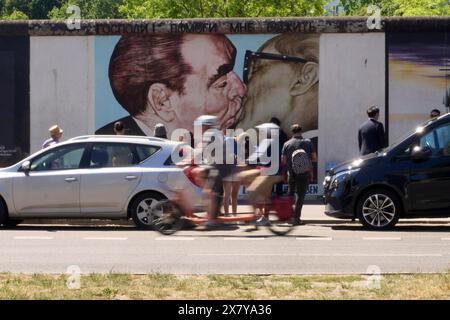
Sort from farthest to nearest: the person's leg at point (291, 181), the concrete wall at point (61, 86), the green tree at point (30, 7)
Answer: the green tree at point (30, 7)
the concrete wall at point (61, 86)
the person's leg at point (291, 181)

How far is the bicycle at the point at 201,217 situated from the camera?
51.3 ft

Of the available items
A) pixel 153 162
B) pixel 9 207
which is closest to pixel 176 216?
pixel 153 162

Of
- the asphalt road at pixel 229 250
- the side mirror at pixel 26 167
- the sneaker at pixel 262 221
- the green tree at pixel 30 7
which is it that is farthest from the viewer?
the green tree at pixel 30 7

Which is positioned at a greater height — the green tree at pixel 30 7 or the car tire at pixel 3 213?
the green tree at pixel 30 7

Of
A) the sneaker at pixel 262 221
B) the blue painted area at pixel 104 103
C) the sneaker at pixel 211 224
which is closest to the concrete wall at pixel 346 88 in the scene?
the blue painted area at pixel 104 103

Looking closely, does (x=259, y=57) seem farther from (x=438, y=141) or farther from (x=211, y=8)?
(x=211, y=8)

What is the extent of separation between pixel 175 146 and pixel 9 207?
298 cm

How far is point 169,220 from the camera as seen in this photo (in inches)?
616

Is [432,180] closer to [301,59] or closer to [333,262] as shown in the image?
[333,262]

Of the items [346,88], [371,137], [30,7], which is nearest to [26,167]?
[371,137]

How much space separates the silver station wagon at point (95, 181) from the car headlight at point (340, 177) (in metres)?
2.46

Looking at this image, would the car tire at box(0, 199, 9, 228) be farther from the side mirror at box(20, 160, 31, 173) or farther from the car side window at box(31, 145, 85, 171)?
the car side window at box(31, 145, 85, 171)

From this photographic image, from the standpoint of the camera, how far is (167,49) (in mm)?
22859

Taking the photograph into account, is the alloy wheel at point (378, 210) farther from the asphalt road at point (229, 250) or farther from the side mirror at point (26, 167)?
the side mirror at point (26, 167)
